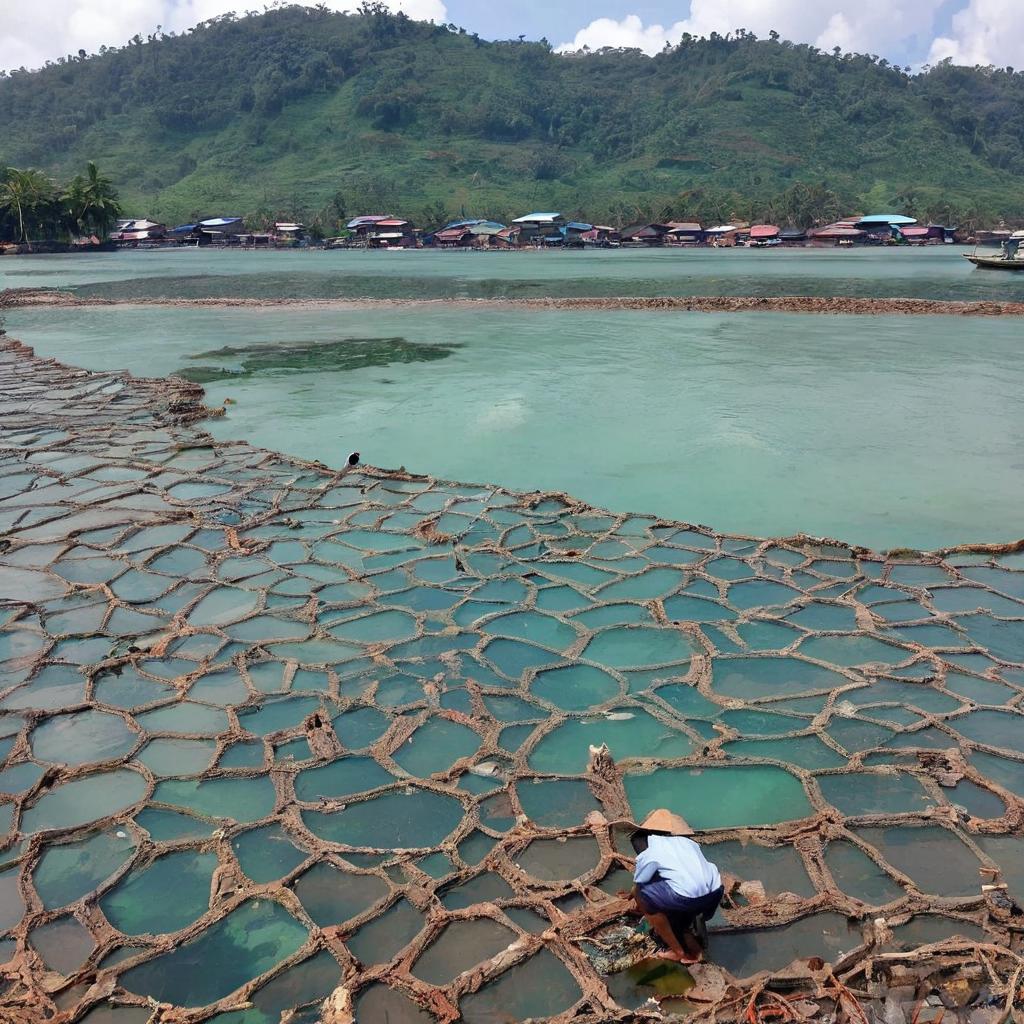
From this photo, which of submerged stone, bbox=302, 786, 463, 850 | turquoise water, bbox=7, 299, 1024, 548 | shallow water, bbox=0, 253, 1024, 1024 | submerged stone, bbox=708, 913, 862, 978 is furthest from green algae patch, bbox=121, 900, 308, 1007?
turquoise water, bbox=7, 299, 1024, 548

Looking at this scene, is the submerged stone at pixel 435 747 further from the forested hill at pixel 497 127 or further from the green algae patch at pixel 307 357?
the forested hill at pixel 497 127

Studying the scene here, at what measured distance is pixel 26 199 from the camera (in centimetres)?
6006

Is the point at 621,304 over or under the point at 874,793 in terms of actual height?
over

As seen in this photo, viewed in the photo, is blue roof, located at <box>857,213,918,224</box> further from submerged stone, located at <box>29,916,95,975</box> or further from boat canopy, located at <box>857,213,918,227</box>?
submerged stone, located at <box>29,916,95,975</box>

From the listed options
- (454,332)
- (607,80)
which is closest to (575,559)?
(454,332)

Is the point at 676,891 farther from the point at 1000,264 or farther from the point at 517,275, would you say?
the point at 1000,264

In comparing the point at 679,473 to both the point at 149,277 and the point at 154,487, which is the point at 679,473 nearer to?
the point at 154,487

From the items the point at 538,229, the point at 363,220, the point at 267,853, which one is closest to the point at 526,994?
the point at 267,853

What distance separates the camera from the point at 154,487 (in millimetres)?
9961

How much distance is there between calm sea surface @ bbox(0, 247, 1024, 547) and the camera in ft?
32.7

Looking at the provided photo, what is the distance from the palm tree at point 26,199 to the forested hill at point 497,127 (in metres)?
16.3

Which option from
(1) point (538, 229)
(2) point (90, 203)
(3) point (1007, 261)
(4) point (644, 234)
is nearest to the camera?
(3) point (1007, 261)

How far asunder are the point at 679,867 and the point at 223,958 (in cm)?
205

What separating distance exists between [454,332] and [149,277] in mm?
26147
